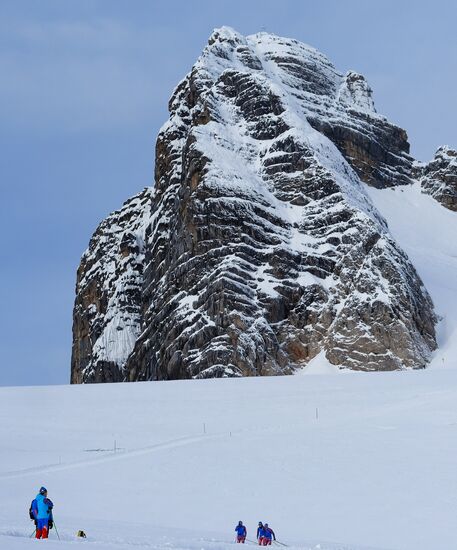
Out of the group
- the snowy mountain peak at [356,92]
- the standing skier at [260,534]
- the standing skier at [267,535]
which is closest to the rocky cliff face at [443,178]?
the snowy mountain peak at [356,92]

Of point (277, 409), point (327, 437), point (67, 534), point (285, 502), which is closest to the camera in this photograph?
point (67, 534)

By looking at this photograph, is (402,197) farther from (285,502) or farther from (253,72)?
(285,502)

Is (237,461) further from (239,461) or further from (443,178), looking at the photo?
(443,178)

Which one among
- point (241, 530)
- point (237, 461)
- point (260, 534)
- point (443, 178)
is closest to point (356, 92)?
point (443, 178)

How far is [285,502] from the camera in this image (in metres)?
27.3

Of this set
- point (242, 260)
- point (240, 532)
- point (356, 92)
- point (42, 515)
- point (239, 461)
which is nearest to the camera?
point (42, 515)

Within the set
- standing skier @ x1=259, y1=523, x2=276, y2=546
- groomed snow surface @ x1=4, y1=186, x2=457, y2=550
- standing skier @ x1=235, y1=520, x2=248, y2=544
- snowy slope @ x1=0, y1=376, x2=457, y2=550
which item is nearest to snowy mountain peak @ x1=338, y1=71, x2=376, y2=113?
groomed snow surface @ x1=4, y1=186, x2=457, y2=550

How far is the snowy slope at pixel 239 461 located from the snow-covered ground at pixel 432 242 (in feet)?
159

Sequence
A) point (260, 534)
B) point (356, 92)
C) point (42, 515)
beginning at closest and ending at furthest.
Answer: point (42, 515) → point (260, 534) → point (356, 92)

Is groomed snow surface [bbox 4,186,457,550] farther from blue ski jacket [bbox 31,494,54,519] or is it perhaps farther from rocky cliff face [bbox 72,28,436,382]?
rocky cliff face [bbox 72,28,436,382]

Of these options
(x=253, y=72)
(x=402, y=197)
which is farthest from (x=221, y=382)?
(x=402, y=197)

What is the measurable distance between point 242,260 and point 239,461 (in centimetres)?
6550

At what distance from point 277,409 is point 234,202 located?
191 ft

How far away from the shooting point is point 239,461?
1283 inches
